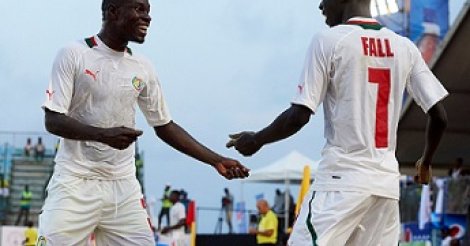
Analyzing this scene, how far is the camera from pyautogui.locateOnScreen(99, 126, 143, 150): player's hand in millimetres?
6645

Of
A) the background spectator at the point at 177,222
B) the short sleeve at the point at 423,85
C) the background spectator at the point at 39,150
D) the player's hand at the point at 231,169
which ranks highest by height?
the short sleeve at the point at 423,85

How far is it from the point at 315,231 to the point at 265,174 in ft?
83.9

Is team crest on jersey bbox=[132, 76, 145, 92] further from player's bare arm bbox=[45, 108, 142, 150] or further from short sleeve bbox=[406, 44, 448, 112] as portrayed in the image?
short sleeve bbox=[406, 44, 448, 112]

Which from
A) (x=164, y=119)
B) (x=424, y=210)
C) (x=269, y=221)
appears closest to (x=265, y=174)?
(x=269, y=221)

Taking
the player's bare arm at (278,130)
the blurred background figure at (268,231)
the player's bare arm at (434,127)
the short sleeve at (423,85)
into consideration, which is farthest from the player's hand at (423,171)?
the blurred background figure at (268,231)

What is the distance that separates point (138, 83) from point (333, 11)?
170cm

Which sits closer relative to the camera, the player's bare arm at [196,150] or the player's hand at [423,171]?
the player's hand at [423,171]

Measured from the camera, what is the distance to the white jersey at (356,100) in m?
6.11

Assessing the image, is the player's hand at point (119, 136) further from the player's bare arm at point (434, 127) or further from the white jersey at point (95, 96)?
the player's bare arm at point (434, 127)

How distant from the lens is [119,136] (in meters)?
6.67

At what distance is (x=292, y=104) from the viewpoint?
6172mm

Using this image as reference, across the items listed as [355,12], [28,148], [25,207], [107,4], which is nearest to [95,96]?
[107,4]

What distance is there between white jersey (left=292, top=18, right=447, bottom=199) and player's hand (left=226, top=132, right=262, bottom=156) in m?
0.39

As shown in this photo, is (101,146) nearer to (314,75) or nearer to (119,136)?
(119,136)
